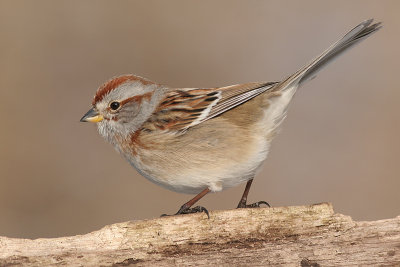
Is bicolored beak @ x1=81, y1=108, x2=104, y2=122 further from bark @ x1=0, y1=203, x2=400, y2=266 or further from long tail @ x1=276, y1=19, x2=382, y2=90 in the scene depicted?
long tail @ x1=276, y1=19, x2=382, y2=90

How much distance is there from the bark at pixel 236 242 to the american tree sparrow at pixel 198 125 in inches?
18.8

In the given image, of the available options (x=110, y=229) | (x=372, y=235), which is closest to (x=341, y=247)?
(x=372, y=235)

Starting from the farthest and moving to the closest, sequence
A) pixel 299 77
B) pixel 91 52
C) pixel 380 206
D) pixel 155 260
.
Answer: pixel 91 52
pixel 380 206
pixel 299 77
pixel 155 260

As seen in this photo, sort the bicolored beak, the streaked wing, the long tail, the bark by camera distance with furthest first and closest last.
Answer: the bicolored beak, the streaked wing, the long tail, the bark

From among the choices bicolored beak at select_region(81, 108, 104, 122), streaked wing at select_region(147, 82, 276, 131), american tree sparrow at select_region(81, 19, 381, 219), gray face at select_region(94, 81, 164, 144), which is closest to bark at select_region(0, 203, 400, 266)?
american tree sparrow at select_region(81, 19, 381, 219)

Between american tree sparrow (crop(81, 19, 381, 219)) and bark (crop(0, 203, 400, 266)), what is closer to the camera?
bark (crop(0, 203, 400, 266))

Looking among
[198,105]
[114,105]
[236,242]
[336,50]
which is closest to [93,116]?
[114,105]

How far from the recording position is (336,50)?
15.7ft

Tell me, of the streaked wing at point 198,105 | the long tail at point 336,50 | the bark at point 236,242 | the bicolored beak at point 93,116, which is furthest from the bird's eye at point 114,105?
the long tail at point 336,50

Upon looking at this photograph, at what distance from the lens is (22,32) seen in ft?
25.3

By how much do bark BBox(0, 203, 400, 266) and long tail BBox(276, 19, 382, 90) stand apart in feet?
3.93

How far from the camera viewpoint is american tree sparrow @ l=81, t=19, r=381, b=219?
4.78 meters

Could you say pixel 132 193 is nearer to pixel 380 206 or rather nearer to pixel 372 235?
pixel 380 206

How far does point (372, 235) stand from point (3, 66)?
5241 mm
